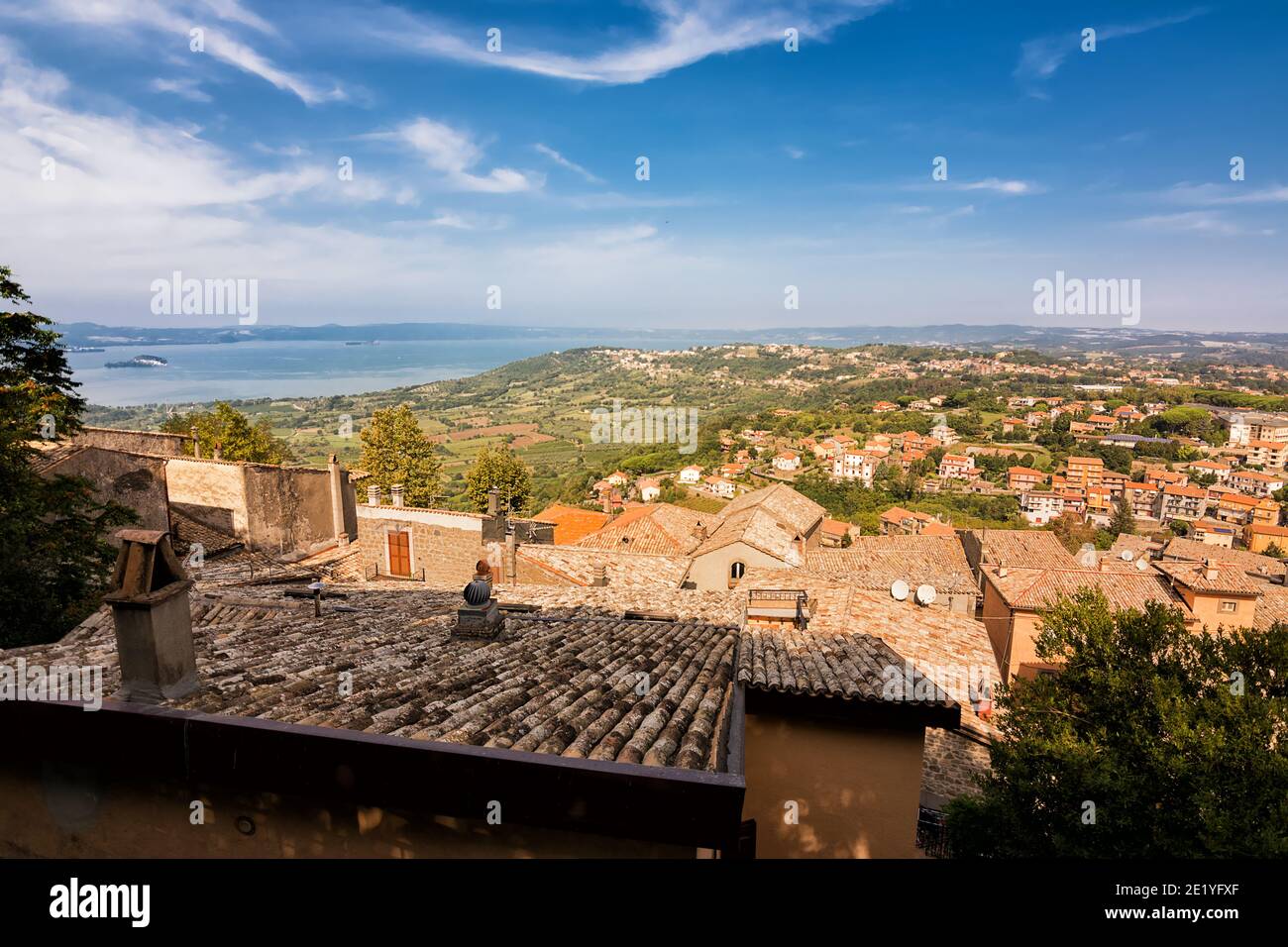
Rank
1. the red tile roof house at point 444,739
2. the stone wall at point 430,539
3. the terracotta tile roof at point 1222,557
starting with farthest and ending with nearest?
the terracotta tile roof at point 1222,557 < the stone wall at point 430,539 < the red tile roof house at point 444,739

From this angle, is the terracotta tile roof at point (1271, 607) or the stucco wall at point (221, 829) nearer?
the stucco wall at point (221, 829)

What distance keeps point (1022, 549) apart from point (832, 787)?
1056 inches

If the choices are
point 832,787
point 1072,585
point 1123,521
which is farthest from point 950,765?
point 1123,521

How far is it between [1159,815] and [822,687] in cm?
422

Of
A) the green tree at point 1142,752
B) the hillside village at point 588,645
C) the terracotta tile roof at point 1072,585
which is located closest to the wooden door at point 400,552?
the hillside village at point 588,645

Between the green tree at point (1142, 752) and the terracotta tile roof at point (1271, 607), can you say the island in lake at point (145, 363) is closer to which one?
the green tree at point (1142, 752)

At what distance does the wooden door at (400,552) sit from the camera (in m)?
18.0

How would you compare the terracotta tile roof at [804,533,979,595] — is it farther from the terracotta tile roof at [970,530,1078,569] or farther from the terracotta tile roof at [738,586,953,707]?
the terracotta tile roof at [738,586,953,707]

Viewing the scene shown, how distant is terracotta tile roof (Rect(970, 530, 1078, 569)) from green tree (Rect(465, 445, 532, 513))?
80.6 ft

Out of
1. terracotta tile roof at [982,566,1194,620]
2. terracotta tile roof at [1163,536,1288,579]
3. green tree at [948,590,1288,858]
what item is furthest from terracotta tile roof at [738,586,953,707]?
terracotta tile roof at [1163,536,1288,579]

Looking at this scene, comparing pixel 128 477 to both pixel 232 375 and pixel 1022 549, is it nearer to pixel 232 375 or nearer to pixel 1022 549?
pixel 1022 549

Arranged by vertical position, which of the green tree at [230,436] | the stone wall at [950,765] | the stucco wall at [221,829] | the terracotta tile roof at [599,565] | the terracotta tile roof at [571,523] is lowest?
the stone wall at [950,765]

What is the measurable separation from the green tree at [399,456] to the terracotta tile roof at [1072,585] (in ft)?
93.0
